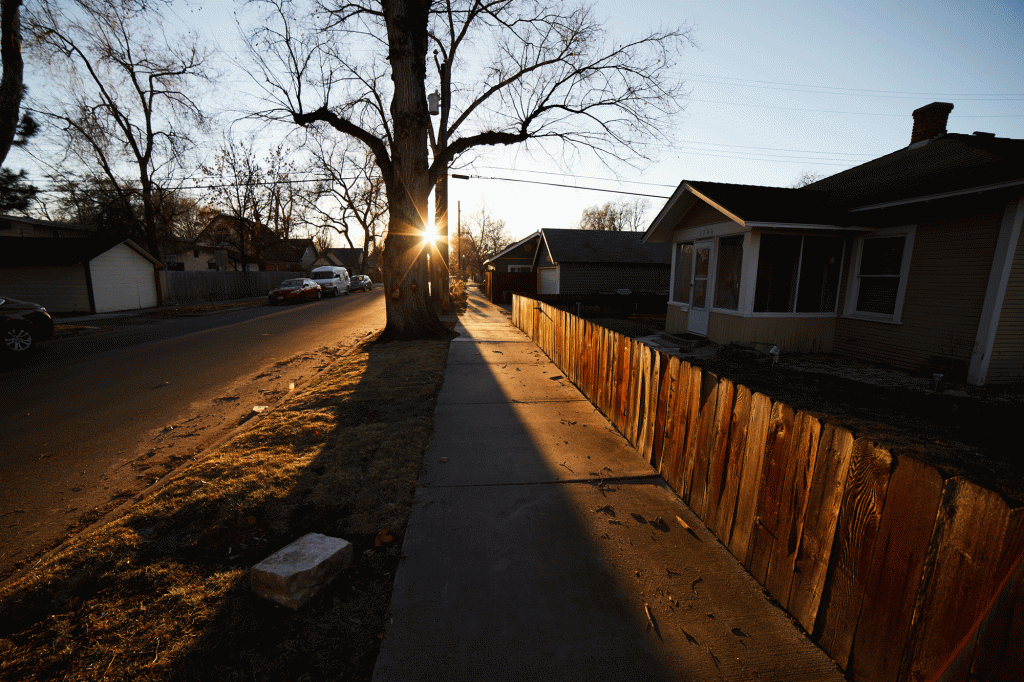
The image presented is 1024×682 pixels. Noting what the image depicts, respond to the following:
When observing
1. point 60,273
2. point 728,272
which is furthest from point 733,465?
point 60,273

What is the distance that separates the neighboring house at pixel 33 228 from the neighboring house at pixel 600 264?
35.1 m

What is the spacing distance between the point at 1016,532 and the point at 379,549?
2791 millimetres

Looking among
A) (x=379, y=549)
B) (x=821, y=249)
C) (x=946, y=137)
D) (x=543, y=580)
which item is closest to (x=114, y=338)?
(x=379, y=549)

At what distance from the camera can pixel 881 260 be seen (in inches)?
356

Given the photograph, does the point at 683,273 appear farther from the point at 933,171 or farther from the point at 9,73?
the point at 9,73

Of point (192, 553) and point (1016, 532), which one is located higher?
point (1016, 532)

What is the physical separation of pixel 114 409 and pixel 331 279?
29.6 m

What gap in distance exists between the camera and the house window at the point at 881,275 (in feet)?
27.6

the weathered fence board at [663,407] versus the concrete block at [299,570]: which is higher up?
the weathered fence board at [663,407]


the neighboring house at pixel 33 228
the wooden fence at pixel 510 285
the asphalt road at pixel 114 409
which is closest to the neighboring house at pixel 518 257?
the wooden fence at pixel 510 285

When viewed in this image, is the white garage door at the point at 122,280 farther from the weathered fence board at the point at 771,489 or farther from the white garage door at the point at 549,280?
the weathered fence board at the point at 771,489

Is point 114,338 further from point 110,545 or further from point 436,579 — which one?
point 436,579

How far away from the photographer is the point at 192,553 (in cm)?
255

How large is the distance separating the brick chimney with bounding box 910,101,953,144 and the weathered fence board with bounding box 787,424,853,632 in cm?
1663
